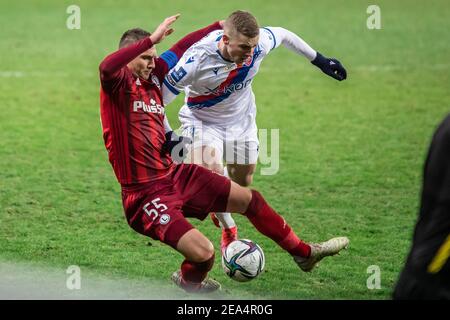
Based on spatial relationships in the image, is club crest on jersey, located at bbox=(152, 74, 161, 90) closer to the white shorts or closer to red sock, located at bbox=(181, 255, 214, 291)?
the white shorts

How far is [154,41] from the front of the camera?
645 cm

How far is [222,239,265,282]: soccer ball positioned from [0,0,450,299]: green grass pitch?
0.54 feet

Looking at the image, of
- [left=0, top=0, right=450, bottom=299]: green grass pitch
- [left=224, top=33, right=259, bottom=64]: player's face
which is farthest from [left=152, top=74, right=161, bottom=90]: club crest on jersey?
[left=0, top=0, right=450, bottom=299]: green grass pitch

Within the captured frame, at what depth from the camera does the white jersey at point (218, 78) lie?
7750 mm

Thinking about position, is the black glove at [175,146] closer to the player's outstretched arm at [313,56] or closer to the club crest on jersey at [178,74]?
the club crest on jersey at [178,74]

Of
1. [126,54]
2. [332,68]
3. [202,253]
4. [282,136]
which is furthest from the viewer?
[282,136]

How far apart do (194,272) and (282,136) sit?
17.9 ft

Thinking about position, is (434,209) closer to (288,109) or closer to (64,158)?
(64,158)

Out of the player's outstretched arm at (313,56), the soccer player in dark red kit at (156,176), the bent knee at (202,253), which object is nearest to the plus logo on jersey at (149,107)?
the soccer player in dark red kit at (156,176)

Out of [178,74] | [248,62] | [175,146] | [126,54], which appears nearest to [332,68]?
[248,62]

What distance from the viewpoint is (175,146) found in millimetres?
6844

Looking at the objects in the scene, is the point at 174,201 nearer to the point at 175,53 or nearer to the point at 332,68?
the point at 175,53
